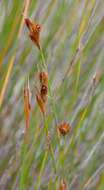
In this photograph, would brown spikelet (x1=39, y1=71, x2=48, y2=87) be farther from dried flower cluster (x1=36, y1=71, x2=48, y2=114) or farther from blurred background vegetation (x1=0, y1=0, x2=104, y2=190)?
blurred background vegetation (x1=0, y1=0, x2=104, y2=190)

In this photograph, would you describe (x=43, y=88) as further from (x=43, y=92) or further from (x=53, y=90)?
(x=53, y=90)

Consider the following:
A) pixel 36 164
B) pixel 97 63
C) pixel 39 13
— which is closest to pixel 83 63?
pixel 97 63

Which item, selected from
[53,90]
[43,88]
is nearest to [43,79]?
[43,88]

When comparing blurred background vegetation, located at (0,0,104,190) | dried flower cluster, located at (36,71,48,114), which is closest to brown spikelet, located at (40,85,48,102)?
dried flower cluster, located at (36,71,48,114)

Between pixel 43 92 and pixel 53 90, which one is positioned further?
pixel 53 90

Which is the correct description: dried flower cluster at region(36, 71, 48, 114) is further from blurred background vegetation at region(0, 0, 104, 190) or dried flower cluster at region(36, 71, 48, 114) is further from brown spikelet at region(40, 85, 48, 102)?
blurred background vegetation at region(0, 0, 104, 190)

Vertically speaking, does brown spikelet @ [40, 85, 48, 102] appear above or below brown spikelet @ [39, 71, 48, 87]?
below

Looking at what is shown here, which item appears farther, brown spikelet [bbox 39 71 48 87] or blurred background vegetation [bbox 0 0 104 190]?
blurred background vegetation [bbox 0 0 104 190]

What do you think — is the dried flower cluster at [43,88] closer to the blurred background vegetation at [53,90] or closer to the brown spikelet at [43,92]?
the brown spikelet at [43,92]

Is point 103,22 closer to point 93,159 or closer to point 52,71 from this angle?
point 52,71

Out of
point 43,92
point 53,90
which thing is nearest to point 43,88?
point 43,92
